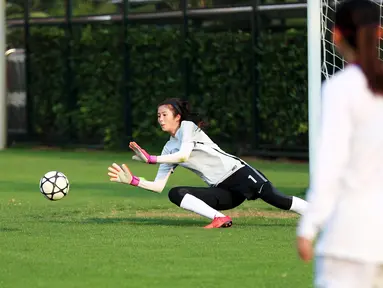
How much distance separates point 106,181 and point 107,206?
142 inches

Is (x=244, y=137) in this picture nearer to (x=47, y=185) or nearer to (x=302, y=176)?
(x=302, y=176)

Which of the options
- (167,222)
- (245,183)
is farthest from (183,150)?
(167,222)

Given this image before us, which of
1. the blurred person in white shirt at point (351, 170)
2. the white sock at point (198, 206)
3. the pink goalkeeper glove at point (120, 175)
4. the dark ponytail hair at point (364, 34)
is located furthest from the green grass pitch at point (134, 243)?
the dark ponytail hair at point (364, 34)

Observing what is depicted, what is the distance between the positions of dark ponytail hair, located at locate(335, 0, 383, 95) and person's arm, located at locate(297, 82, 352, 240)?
5.0 inches

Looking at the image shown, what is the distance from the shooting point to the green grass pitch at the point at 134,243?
712 cm

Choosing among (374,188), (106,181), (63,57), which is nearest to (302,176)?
(106,181)

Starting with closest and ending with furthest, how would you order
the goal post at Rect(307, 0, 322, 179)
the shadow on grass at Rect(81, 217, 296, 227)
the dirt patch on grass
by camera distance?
the shadow on grass at Rect(81, 217, 296, 227)
the dirt patch on grass
the goal post at Rect(307, 0, 322, 179)

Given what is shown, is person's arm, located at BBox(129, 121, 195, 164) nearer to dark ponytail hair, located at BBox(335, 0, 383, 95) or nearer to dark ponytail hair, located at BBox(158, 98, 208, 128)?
dark ponytail hair, located at BBox(158, 98, 208, 128)

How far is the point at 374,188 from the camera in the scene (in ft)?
12.8

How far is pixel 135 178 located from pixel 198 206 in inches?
23.4

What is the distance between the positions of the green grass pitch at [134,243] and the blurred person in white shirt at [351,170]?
2.98 metres

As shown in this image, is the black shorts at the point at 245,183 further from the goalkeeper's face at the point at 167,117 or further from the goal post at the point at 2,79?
the goal post at the point at 2,79

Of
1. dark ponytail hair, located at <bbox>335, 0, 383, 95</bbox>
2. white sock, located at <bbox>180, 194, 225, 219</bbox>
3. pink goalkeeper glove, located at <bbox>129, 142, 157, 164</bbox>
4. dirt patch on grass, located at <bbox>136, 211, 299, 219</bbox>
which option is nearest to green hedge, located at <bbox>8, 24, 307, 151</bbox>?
dirt patch on grass, located at <bbox>136, 211, 299, 219</bbox>

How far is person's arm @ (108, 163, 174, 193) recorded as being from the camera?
9.54 metres
